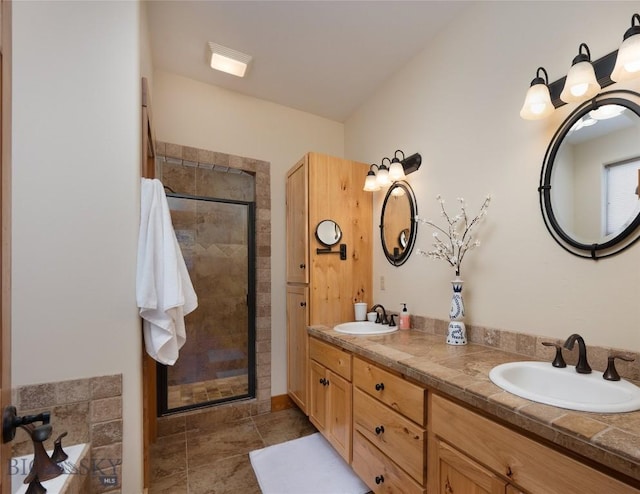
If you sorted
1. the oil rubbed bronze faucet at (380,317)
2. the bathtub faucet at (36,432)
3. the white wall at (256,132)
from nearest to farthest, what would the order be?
1. the bathtub faucet at (36,432)
2. the oil rubbed bronze faucet at (380,317)
3. the white wall at (256,132)

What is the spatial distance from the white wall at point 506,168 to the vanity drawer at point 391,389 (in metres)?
0.65

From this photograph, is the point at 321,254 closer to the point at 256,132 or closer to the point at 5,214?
the point at 256,132

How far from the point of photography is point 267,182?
110 inches

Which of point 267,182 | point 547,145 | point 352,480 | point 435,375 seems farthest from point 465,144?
point 352,480

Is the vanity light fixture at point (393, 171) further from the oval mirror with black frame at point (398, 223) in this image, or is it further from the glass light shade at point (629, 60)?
the glass light shade at point (629, 60)

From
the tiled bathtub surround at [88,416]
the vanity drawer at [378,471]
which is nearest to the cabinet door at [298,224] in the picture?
the vanity drawer at [378,471]

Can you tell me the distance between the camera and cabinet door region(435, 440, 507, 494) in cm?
100

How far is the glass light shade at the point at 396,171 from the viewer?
2.28 m

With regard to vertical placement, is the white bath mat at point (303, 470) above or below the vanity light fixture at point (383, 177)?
below

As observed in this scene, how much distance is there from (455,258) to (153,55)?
2.59 m

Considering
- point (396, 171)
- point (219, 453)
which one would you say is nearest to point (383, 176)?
point (396, 171)

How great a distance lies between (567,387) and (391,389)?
0.70m

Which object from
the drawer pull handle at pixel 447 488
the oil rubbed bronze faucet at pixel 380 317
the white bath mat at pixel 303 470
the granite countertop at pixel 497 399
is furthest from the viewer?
the oil rubbed bronze faucet at pixel 380 317

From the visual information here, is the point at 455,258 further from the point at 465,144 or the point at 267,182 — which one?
the point at 267,182
